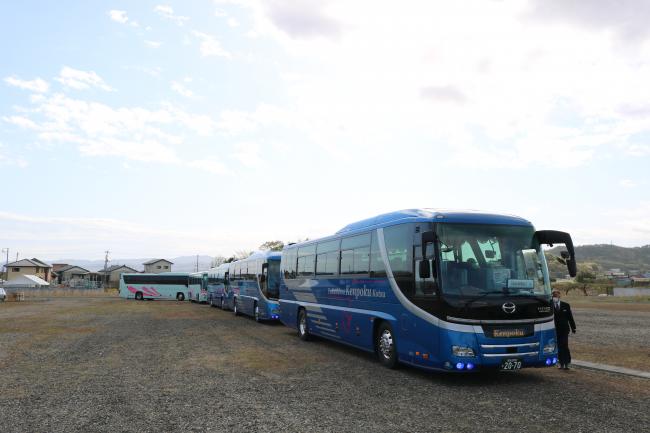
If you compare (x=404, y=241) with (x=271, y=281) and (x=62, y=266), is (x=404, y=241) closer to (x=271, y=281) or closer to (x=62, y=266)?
(x=271, y=281)

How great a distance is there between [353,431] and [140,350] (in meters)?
10.0

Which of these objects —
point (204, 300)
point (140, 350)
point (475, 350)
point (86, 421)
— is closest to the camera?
point (86, 421)

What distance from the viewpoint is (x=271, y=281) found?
77.1 feet

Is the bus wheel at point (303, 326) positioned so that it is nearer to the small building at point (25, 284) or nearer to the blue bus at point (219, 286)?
the blue bus at point (219, 286)

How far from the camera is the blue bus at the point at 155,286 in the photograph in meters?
61.2

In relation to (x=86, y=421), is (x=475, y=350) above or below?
above

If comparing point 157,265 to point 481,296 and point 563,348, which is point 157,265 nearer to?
point 563,348

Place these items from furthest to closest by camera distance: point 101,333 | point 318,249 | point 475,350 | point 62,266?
point 62,266 < point 101,333 < point 318,249 < point 475,350

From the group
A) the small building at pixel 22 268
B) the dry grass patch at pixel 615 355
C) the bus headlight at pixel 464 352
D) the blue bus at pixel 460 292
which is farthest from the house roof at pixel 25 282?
the bus headlight at pixel 464 352

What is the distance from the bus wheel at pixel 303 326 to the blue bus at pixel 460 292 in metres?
5.04

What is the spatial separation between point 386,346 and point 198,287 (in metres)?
47.9

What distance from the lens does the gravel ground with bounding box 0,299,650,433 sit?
702 centimetres

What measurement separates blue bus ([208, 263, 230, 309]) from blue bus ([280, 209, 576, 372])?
961 inches

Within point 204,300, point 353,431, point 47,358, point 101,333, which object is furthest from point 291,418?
point 204,300
